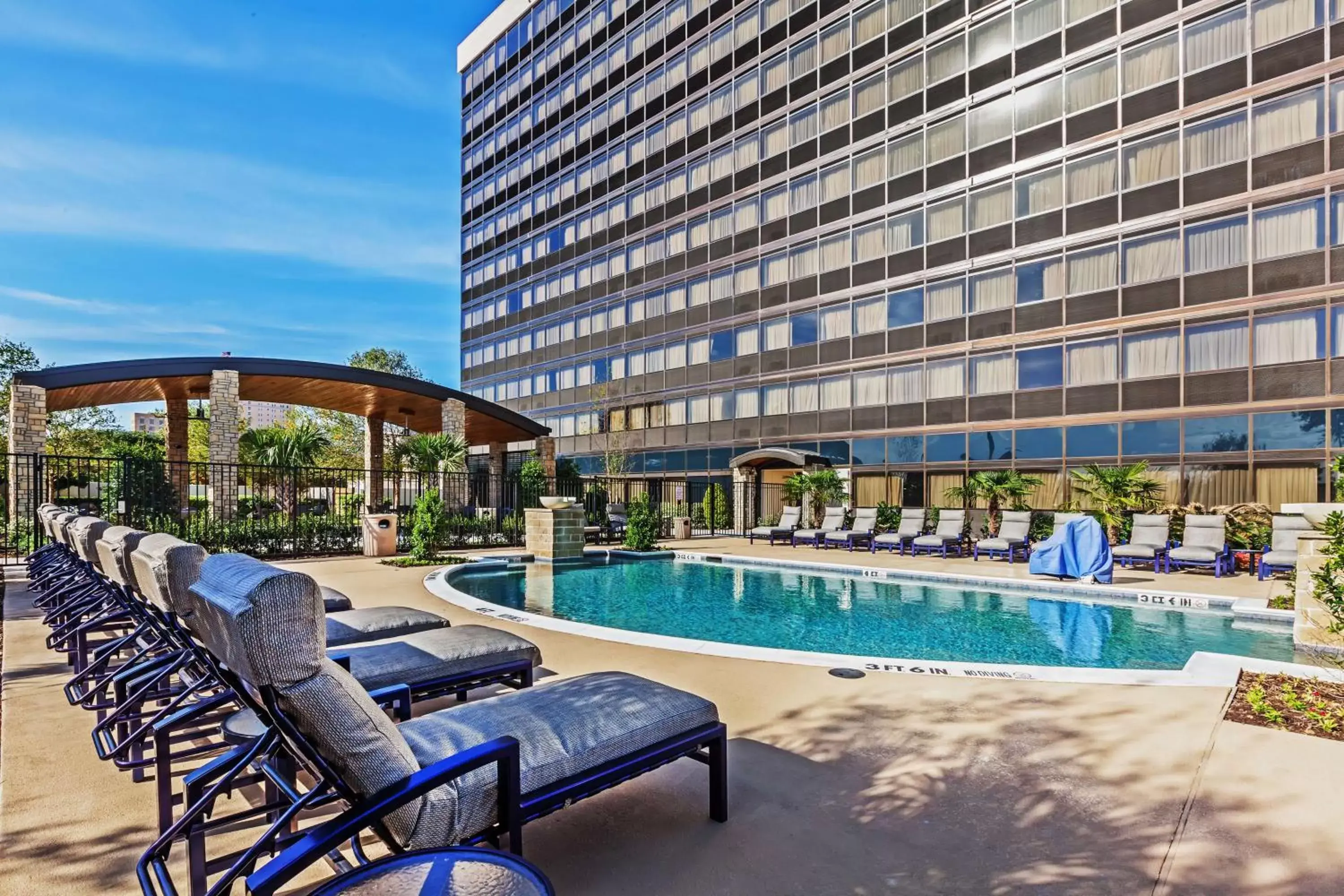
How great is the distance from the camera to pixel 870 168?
2483 centimetres

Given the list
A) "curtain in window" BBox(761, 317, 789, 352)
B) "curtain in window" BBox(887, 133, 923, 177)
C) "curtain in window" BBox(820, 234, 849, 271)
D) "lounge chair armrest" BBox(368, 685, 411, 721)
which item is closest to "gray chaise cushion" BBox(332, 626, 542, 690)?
"lounge chair armrest" BBox(368, 685, 411, 721)

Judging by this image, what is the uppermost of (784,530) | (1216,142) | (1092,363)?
(1216,142)

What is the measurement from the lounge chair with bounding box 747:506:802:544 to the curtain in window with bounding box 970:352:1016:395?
680 cm

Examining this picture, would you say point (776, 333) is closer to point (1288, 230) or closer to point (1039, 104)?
point (1039, 104)

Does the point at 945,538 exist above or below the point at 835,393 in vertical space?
below

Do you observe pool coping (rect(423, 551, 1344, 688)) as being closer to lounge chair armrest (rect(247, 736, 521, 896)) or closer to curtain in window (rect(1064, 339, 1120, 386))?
lounge chair armrest (rect(247, 736, 521, 896))

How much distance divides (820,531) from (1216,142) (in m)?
14.5

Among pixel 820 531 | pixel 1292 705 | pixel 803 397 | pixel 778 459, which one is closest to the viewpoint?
pixel 1292 705

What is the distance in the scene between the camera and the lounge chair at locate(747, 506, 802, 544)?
2012 cm

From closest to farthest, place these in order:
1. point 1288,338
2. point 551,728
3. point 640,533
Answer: point 551,728, point 1288,338, point 640,533

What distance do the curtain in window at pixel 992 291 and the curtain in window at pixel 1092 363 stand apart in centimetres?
242

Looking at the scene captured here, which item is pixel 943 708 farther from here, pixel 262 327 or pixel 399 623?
pixel 262 327

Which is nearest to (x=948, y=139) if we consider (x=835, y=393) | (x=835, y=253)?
(x=835, y=253)

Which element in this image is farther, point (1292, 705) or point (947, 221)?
point (947, 221)
